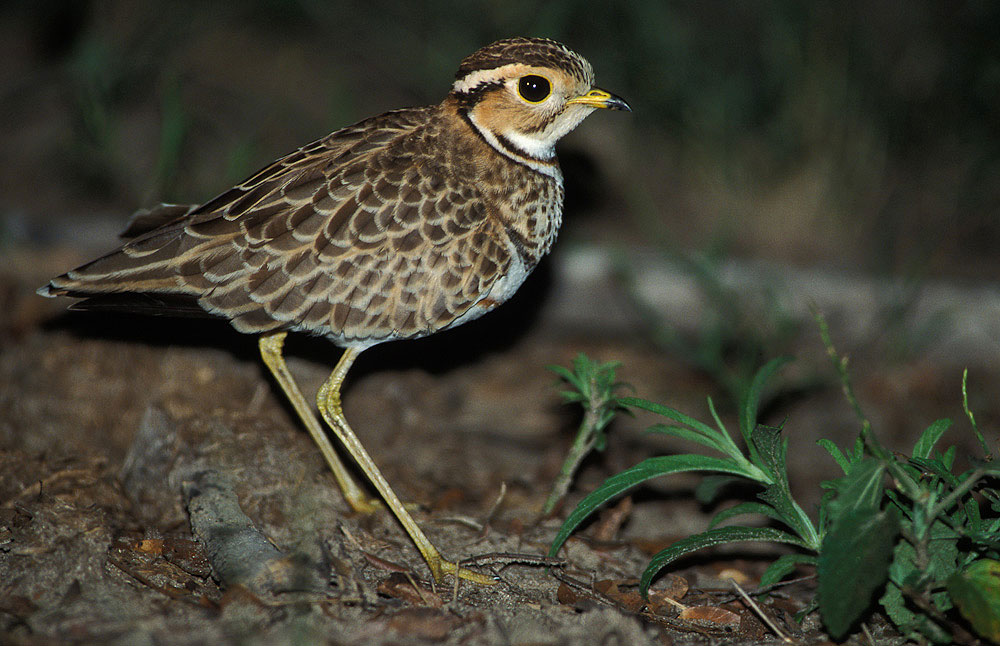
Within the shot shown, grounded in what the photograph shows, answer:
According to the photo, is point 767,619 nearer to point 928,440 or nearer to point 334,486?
point 928,440

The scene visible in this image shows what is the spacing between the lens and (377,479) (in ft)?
12.3

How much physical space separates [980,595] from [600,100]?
8.48 feet

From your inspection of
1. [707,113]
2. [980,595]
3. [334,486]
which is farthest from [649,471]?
[707,113]

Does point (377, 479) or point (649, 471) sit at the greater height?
point (649, 471)

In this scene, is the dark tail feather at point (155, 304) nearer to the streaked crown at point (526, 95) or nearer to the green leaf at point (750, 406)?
the streaked crown at point (526, 95)

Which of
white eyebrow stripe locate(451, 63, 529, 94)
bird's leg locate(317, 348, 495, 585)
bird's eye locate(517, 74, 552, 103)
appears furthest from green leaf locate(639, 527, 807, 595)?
white eyebrow stripe locate(451, 63, 529, 94)

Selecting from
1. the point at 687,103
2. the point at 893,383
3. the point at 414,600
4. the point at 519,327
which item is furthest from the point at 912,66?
the point at 414,600

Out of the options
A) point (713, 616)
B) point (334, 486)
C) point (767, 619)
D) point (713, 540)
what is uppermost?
point (713, 540)

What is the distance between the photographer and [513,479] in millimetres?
4672

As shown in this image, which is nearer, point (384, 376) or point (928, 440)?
point (928, 440)

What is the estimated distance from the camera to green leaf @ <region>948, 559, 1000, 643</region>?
103 inches

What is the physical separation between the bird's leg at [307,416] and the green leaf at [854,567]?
85.3 inches

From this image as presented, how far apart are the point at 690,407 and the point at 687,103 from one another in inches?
107

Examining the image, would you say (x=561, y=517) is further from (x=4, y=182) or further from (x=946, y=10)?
(x=946, y=10)
